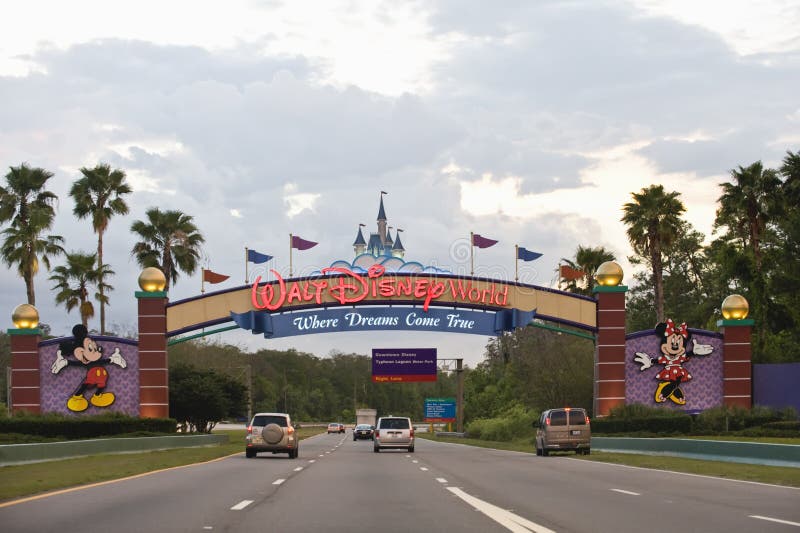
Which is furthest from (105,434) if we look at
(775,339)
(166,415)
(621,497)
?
(775,339)

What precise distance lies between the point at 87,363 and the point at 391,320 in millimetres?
16105

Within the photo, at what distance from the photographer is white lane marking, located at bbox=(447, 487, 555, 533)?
13477 mm

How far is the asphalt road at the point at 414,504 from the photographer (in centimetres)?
1385

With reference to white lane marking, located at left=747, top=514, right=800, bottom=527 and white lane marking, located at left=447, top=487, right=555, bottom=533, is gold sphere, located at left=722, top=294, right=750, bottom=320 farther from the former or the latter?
white lane marking, located at left=747, top=514, right=800, bottom=527

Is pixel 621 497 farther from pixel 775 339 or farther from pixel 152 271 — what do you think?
pixel 775 339

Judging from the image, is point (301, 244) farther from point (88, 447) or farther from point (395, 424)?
point (88, 447)

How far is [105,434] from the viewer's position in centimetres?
4825

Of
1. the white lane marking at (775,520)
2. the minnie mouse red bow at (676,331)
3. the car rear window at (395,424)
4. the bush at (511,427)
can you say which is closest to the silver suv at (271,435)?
the car rear window at (395,424)

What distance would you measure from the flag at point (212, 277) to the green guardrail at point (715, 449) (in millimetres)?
24383

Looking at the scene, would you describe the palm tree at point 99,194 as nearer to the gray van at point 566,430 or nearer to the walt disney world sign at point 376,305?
the walt disney world sign at point 376,305

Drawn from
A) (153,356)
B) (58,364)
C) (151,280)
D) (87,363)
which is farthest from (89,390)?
(151,280)

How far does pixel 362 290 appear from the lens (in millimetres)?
58375

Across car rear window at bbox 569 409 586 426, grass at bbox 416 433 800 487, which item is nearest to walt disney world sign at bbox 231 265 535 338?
car rear window at bbox 569 409 586 426

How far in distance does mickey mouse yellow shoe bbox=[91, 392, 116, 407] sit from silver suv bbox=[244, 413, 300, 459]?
20.3 metres
